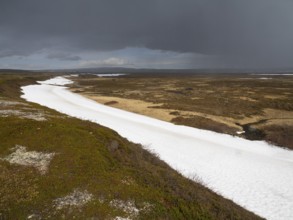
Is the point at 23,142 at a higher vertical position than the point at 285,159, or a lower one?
higher

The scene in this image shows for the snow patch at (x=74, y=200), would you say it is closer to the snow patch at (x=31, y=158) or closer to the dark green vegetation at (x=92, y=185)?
the dark green vegetation at (x=92, y=185)

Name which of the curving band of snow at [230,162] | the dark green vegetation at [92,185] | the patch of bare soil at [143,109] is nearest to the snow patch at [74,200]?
the dark green vegetation at [92,185]

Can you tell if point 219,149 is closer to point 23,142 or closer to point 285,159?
point 285,159

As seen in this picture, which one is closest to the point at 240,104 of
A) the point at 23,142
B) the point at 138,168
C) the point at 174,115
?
the point at 174,115

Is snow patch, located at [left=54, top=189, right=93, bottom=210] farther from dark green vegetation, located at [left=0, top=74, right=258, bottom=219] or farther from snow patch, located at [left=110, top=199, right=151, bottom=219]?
snow patch, located at [left=110, top=199, right=151, bottom=219]

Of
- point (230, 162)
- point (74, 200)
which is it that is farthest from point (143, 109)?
point (74, 200)

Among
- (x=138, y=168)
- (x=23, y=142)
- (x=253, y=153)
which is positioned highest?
(x=23, y=142)

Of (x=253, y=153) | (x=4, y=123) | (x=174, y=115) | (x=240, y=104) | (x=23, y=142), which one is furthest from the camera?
(x=240, y=104)
